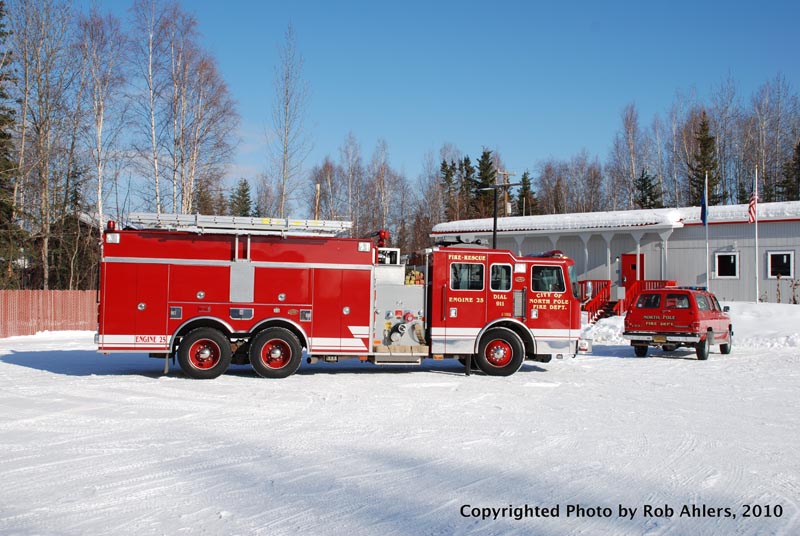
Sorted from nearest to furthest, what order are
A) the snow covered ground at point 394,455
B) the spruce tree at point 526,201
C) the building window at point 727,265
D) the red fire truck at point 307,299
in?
1. the snow covered ground at point 394,455
2. the red fire truck at point 307,299
3. the building window at point 727,265
4. the spruce tree at point 526,201

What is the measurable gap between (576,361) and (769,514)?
39.5 ft

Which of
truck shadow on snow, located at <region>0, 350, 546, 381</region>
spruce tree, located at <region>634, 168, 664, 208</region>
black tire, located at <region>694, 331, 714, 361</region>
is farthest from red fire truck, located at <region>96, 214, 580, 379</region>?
spruce tree, located at <region>634, 168, 664, 208</region>

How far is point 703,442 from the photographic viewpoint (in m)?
8.28

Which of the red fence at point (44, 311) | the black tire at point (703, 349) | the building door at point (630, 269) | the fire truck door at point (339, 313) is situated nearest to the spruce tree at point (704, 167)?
the building door at point (630, 269)

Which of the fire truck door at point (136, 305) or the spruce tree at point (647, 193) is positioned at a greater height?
the spruce tree at point (647, 193)

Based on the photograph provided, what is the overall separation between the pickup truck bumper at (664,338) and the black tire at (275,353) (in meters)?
10.1

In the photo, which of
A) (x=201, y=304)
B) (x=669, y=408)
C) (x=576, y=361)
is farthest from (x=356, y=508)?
(x=576, y=361)

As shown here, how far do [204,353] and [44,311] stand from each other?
1838 centimetres

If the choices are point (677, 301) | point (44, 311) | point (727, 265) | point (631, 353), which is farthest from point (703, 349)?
point (44, 311)

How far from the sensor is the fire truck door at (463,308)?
14.1 m

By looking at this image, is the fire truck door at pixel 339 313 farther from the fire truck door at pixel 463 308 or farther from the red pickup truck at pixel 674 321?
the red pickup truck at pixel 674 321

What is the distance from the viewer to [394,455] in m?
7.54

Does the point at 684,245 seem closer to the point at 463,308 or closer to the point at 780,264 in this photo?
the point at 780,264

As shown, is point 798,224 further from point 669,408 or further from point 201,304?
point 201,304
